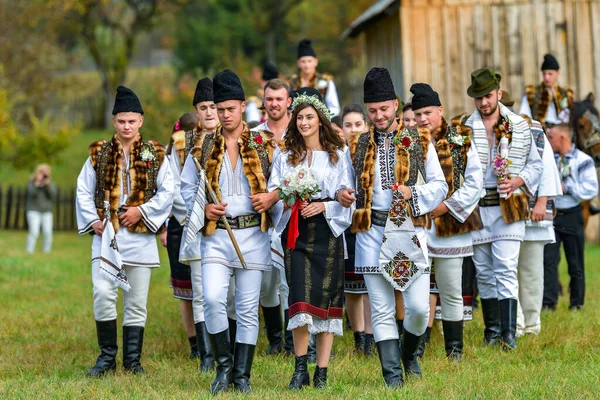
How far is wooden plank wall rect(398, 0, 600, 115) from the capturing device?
1898cm

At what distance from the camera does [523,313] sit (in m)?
10.0

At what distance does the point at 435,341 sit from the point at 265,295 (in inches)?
64.8

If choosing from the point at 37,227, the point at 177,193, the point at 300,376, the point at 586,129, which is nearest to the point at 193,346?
the point at 177,193

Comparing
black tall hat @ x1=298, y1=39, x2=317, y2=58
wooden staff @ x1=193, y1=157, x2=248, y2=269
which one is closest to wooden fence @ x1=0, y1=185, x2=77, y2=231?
black tall hat @ x1=298, y1=39, x2=317, y2=58

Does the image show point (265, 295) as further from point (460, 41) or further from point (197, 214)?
point (460, 41)

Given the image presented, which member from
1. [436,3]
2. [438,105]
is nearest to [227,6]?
[436,3]

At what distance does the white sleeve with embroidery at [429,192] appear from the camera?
24.3 feet

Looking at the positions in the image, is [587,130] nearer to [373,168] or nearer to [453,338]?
[453,338]

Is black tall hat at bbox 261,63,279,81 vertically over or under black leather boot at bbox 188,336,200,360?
over

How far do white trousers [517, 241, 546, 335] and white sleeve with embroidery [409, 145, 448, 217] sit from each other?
8.96 feet

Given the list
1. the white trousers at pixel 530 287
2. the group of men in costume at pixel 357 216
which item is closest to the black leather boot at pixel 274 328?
the group of men in costume at pixel 357 216

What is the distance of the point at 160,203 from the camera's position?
847 centimetres

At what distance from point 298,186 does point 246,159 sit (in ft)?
1.88

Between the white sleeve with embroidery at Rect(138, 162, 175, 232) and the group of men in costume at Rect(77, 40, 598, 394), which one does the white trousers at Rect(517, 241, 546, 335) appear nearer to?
the group of men in costume at Rect(77, 40, 598, 394)
